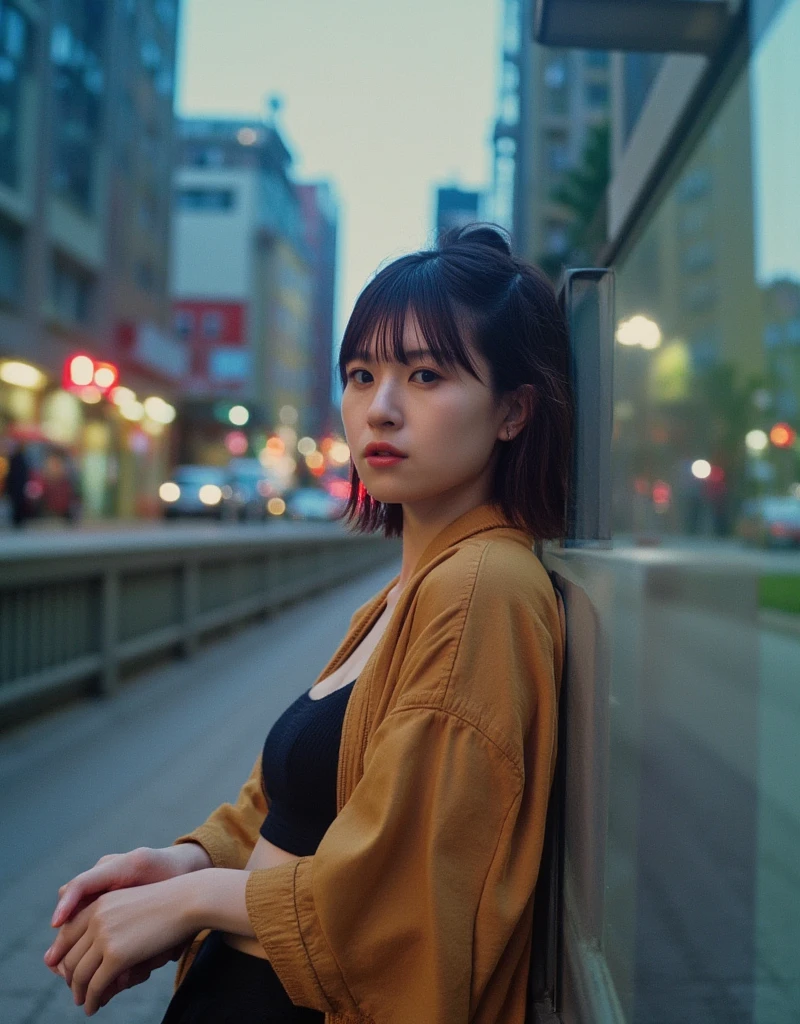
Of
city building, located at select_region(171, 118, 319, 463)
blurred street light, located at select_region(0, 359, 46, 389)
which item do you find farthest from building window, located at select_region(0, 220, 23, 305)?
city building, located at select_region(171, 118, 319, 463)

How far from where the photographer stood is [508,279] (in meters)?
1.39

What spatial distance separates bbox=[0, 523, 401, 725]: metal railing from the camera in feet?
17.1

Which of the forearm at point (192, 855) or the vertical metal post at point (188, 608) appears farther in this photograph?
the vertical metal post at point (188, 608)

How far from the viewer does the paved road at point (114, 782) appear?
278 centimetres

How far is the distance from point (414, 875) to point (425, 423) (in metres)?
0.55

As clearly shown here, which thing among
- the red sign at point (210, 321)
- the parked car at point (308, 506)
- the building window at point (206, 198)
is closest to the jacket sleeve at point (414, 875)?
the parked car at point (308, 506)

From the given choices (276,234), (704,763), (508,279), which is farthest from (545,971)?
(276,234)

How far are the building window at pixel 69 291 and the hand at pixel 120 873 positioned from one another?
2875cm

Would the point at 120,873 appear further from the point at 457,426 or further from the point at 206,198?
the point at 206,198

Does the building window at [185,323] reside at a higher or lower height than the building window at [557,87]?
lower

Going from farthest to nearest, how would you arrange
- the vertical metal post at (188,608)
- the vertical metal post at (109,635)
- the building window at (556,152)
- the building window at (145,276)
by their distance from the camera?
the building window at (556,152)
the building window at (145,276)
the vertical metal post at (188,608)
the vertical metal post at (109,635)

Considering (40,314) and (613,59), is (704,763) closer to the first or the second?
(613,59)

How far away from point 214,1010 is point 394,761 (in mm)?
493

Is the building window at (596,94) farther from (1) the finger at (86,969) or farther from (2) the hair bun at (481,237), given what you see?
(1) the finger at (86,969)
